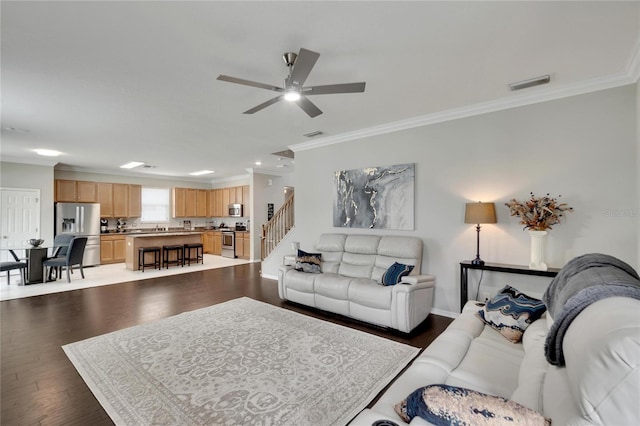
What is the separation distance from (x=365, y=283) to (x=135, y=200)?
8.27 meters

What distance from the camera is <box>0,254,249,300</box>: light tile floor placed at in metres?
5.23

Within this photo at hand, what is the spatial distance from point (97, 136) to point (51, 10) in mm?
3613

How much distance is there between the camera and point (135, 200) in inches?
350

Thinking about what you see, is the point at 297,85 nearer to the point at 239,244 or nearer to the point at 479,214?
the point at 479,214

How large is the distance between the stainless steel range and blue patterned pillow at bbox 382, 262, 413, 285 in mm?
6558

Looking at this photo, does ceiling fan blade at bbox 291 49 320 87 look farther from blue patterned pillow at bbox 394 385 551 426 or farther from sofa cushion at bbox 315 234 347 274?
sofa cushion at bbox 315 234 347 274

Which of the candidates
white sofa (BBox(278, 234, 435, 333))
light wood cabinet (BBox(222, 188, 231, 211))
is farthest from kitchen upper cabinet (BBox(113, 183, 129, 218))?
white sofa (BBox(278, 234, 435, 333))

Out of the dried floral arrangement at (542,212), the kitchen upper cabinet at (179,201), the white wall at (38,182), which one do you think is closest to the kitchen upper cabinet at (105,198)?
the white wall at (38,182)

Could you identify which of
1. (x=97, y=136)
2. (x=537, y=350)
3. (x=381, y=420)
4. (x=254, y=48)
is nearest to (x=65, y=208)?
(x=97, y=136)

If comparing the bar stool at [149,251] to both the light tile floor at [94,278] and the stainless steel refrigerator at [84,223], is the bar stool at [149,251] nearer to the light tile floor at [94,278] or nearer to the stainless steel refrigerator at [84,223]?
the light tile floor at [94,278]

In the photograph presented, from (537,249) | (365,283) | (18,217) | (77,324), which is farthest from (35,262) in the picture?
(537,249)

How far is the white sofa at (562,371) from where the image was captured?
79 cm

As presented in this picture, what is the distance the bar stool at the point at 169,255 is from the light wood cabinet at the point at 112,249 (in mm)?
1637

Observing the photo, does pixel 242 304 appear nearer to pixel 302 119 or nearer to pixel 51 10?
pixel 302 119
